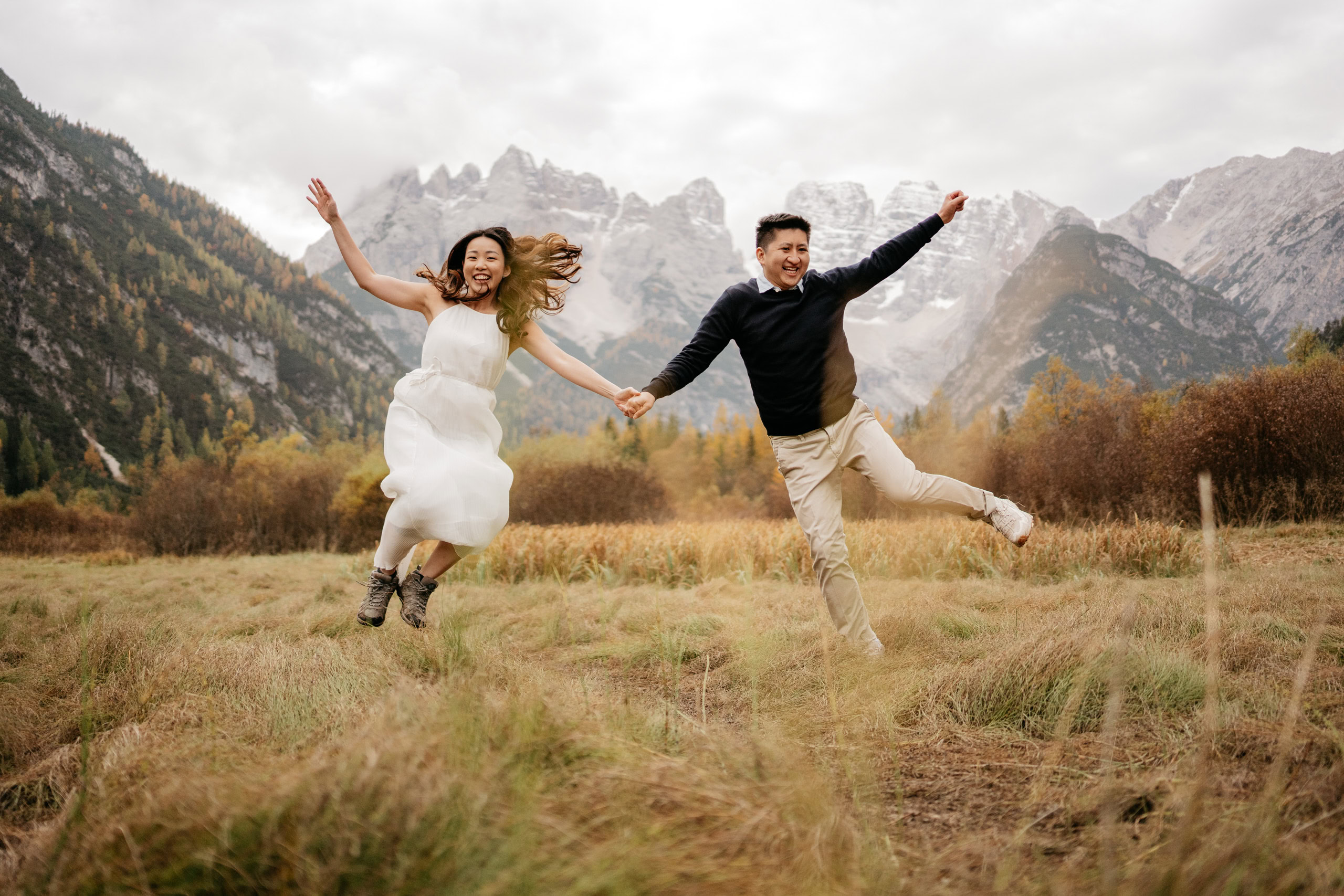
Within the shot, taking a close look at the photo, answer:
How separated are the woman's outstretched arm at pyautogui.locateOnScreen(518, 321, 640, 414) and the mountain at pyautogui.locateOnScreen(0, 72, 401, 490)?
101861 mm

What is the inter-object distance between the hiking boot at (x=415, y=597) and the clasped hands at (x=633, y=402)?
1.44m

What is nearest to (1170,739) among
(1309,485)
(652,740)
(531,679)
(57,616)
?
(652,740)

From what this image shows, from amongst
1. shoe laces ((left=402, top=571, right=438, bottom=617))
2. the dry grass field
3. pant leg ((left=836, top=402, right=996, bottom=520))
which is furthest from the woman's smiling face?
pant leg ((left=836, top=402, right=996, bottom=520))

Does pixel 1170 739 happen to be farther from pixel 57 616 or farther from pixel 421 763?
pixel 57 616

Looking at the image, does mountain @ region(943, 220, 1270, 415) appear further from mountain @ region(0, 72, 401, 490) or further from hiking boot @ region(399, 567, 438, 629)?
hiking boot @ region(399, 567, 438, 629)

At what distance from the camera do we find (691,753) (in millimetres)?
1777

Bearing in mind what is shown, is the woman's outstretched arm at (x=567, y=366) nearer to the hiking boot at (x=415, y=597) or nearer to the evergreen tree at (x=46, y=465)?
the hiking boot at (x=415, y=597)

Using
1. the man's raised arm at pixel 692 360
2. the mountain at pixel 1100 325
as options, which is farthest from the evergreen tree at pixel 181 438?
the mountain at pixel 1100 325

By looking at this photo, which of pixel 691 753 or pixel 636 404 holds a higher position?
pixel 636 404

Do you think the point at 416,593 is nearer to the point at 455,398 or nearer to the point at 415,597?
the point at 415,597

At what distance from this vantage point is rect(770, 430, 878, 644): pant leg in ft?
11.6

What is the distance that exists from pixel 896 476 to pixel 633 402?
A: 1.53m

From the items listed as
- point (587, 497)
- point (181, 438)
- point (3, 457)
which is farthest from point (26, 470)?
point (587, 497)

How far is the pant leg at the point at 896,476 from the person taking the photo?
3635 mm
